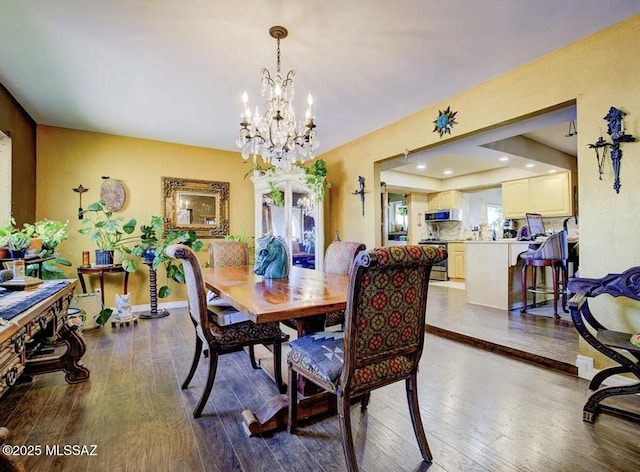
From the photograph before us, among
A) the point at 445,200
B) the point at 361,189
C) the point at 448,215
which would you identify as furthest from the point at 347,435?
the point at 445,200

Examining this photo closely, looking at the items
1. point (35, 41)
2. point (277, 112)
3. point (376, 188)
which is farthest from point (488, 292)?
point (35, 41)

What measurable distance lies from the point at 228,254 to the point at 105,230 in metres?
1.94

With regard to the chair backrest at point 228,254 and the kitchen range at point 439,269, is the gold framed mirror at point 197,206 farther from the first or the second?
the kitchen range at point 439,269

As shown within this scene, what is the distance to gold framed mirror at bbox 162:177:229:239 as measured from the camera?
4.57 metres

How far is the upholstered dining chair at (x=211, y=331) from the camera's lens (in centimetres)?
175

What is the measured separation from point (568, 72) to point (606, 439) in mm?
2379

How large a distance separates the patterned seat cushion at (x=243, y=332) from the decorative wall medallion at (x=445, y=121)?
2539 millimetres

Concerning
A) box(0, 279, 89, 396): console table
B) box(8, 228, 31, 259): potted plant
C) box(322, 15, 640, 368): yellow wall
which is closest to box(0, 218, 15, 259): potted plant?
box(8, 228, 31, 259): potted plant

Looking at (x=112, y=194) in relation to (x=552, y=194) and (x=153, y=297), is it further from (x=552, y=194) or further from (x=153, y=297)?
(x=552, y=194)

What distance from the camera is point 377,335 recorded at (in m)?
1.29

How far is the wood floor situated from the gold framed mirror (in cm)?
243

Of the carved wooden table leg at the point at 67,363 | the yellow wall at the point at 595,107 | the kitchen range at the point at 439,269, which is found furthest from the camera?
the kitchen range at the point at 439,269

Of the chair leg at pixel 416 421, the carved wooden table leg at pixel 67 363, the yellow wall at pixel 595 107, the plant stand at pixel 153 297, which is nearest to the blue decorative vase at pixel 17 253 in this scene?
the carved wooden table leg at pixel 67 363

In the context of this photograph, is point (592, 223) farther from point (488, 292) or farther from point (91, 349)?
point (91, 349)
